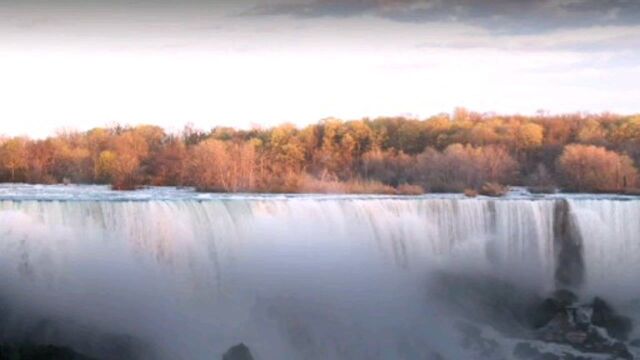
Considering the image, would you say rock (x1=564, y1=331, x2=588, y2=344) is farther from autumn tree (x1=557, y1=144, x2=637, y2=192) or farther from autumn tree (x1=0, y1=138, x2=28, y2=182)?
autumn tree (x1=0, y1=138, x2=28, y2=182)

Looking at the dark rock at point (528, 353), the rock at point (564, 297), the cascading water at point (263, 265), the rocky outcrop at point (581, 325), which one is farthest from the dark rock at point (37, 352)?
the rock at point (564, 297)

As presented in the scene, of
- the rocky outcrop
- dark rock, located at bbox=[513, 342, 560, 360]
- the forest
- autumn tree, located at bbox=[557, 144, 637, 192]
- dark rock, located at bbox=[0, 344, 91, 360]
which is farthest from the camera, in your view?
the rocky outcrop

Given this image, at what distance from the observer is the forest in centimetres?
858

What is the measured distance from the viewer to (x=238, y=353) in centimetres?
891

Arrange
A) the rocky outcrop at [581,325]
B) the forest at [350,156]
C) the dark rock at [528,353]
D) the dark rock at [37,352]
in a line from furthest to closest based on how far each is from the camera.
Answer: the rocky outcrop at [581,325] → the dark rock at [528,353] → the forest at [350,156] → the dark rock at [37,352]

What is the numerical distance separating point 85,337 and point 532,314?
3.63 m

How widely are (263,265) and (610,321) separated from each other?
2.91 meters

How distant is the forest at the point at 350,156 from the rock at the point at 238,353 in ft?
4.33

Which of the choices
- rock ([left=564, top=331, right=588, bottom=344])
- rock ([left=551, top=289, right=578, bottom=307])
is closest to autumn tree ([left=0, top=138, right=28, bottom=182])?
rock ([left=551, top=289, right=578, bottom=307])

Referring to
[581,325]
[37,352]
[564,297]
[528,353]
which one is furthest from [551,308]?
[37,352]

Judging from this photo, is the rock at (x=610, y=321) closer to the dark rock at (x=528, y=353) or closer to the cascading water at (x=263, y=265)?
the cascading water at (x=263, y=265)

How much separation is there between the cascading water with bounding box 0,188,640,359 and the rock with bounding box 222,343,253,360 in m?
0.06

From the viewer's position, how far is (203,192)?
864 centimetres

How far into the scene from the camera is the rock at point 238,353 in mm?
8898
